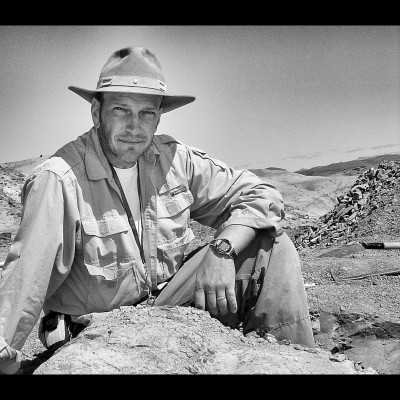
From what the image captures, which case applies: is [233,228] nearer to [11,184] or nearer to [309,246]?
[309,246]

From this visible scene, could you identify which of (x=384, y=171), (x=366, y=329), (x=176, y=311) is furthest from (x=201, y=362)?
(x=384, y=171)

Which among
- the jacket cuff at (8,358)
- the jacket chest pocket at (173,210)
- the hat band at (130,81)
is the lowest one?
the jacket cuff at (8,358)

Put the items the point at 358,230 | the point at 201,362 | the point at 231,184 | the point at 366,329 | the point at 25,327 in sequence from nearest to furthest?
the point at 201,362 → the point at 25,327 → the point at 231,184 → the point at 366,329 → the point at 358,230

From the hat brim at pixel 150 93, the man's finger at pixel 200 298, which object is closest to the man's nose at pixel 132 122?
the hat brim at pixel 150 93

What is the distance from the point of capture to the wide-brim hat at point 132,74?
2.54 m

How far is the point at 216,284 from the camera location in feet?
8.16

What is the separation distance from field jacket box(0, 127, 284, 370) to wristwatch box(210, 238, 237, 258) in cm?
15

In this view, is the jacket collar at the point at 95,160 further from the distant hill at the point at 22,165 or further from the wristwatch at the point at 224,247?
the distant hill at the point at 22,165

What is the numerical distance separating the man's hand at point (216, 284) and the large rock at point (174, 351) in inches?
2.6

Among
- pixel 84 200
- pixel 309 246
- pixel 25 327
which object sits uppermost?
pixel 84 200

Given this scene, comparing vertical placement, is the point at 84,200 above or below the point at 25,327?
above
